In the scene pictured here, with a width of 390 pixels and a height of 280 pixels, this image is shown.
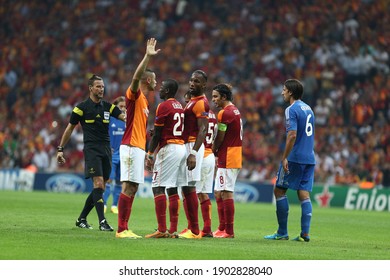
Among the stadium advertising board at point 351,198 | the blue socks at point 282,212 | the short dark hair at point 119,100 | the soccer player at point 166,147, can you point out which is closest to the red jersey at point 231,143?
the blue socks at point 282,212

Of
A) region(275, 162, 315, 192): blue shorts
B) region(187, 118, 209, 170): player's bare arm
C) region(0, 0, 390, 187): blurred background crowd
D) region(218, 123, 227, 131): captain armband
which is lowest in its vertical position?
region(275, 162, 315, 192): blue shorts

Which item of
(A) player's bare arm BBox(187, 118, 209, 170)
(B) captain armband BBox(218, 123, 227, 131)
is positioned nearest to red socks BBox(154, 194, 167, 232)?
(A) player's bare arm BBox(187, 118, 209, 170)

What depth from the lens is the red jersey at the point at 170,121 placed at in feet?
45.6

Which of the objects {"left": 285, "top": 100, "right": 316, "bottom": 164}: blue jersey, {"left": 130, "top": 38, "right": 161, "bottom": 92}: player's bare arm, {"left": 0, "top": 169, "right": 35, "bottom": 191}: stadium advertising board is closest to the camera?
{"left": 130, "top": 38, "right": 161, "bottom": 92}: player's bare arm

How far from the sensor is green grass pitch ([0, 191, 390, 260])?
11719 mm

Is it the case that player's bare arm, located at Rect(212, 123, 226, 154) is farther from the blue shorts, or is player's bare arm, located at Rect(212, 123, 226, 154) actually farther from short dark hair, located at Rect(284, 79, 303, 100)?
short dark hair, located at Rect(284, 79, 303, 100)

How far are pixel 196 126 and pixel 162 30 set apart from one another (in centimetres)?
2583

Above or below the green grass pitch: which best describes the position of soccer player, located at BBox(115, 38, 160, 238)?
above

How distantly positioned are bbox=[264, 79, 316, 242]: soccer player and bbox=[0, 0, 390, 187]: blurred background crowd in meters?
16.6

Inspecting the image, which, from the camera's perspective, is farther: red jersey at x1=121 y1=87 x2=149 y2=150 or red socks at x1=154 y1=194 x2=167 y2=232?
red socks at x1=154 y1=194 x2=167 y2=232

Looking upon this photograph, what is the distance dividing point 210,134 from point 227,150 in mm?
537

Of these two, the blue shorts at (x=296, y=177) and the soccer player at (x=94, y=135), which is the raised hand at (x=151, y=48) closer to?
the soccer player at (x=94, y=135)

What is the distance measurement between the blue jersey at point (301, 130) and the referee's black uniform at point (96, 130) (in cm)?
303
